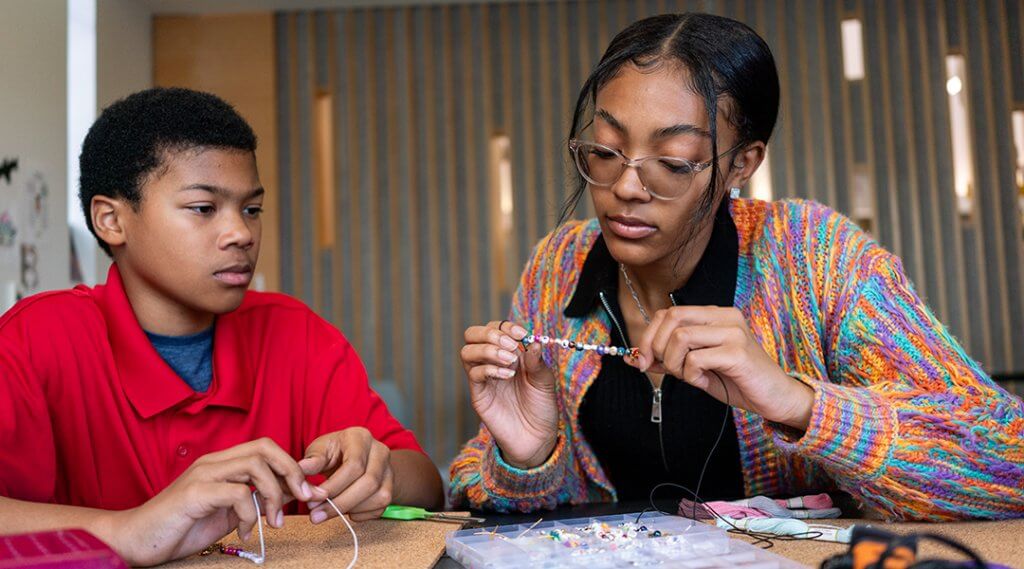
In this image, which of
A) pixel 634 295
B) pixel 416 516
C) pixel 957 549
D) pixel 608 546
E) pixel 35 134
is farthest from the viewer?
pixel 35 134

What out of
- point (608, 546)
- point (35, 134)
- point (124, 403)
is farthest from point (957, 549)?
point (35, 134)

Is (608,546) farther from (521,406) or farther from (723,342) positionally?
(521,406)

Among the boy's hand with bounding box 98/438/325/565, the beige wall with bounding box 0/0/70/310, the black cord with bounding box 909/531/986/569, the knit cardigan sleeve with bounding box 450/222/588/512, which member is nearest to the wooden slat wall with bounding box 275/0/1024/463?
the beige wall with bounding box 0/0/70/310

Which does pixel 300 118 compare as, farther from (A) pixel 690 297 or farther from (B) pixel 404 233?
(A) pixel 690 297

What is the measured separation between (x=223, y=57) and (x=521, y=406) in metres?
4.33

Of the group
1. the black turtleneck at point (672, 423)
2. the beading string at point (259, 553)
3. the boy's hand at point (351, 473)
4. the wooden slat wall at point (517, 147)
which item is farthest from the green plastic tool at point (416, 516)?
the wooden slat wall at point (517, 147)

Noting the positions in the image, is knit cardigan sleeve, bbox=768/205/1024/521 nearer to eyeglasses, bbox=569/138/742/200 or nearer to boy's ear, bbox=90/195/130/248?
eyeglasses, bbox=569/138/742/200

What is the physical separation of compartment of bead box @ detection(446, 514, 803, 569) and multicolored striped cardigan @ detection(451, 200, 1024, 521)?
25cm

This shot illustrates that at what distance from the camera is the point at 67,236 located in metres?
3.69

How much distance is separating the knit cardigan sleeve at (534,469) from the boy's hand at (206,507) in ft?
1.25

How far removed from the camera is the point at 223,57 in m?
5.14

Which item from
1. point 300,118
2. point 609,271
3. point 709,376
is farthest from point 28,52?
point 709,376

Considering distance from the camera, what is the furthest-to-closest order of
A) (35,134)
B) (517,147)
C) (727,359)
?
(517,147), (35,134), (727,359)

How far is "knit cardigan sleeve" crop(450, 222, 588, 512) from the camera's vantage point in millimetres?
1385
